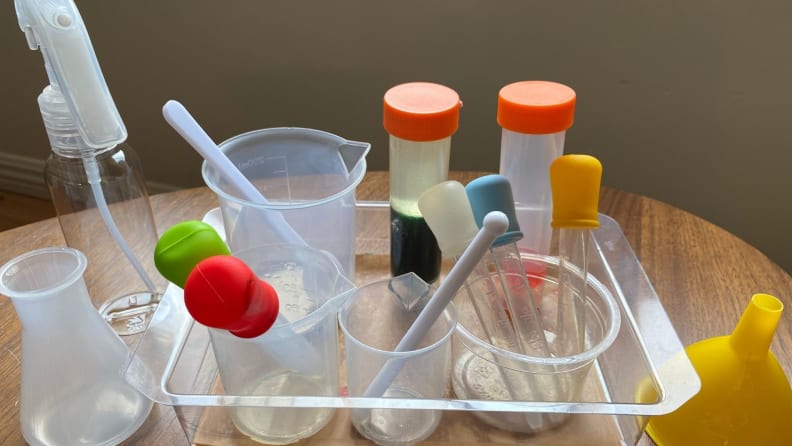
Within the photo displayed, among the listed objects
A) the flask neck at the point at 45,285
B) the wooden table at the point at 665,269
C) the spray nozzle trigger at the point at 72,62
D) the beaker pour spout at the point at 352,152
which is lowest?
the wooden table at the point at 665,269

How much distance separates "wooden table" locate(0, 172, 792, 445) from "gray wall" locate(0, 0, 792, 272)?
299 mm

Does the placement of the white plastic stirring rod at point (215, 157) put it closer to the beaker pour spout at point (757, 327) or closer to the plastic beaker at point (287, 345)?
the plastic beaker at point (287, 345)

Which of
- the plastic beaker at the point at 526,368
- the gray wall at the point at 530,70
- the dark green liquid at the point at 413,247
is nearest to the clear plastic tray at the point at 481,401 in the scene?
the plastic beaker at the point at 526,368

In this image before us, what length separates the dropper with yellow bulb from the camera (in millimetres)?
417

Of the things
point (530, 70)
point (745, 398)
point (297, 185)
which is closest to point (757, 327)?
point (745, 398)

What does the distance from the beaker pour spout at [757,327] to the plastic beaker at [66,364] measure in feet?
1.26

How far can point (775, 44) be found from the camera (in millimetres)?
859

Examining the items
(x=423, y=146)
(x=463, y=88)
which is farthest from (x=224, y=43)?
(x=423, y=146)

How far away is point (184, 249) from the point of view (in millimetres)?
369

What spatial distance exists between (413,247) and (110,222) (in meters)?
0.24

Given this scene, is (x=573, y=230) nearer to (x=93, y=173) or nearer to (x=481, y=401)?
(x=481, y=401)

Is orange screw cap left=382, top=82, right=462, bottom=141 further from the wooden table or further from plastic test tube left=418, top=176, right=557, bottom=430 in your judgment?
the wooden table

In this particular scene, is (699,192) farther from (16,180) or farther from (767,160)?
(16,180)

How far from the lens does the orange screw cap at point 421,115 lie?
46cm
